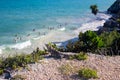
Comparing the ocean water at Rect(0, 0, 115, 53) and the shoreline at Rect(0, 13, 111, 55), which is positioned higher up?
the ocean water at Rect(0, 0, 115, 53)

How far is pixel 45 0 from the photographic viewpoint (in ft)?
369

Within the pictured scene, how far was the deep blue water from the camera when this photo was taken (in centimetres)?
6100

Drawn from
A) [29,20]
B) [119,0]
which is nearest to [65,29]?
[29,20]

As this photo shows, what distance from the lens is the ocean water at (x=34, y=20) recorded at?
55.4 metres

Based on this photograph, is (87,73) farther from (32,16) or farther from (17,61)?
(32,16)

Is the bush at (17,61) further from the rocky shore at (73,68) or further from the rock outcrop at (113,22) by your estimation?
the rock outcrop at (113,22)

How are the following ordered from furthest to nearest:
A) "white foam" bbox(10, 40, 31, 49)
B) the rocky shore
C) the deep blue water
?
the deep blue water
"white foam" bbox(10, 40, 31, 49)
the rocky shore

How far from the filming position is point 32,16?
79750 millimetres

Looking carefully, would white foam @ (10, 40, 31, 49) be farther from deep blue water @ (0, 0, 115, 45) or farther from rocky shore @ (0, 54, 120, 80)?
rocky shore @ (0, 54, 120, 80)

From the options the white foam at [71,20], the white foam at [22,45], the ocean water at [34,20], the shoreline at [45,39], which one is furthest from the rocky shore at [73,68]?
the white foam at [71,20]

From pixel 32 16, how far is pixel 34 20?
634cm

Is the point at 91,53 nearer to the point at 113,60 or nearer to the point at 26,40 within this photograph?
the point at 113,60

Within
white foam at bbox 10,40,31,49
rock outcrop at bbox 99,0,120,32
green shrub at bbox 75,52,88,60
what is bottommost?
white foam at bbox 10,40,31,49

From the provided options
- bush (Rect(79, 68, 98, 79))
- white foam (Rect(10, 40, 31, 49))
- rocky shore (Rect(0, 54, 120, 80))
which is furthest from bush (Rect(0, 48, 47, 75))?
white foam (Rect(10, 40, 31, 49))
